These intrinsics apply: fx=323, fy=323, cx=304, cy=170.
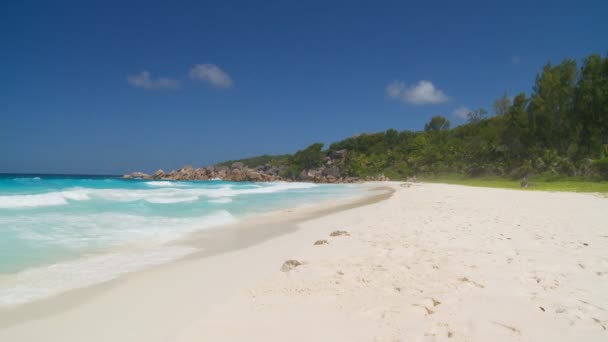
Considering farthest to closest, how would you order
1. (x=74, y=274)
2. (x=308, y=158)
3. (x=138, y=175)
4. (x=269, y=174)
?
(x=138, y=175), (x=269, y=174), (x=308, y=158), (x=74, y=274)

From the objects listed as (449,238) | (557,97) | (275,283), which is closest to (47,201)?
(275,283)

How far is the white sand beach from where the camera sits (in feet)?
7.76

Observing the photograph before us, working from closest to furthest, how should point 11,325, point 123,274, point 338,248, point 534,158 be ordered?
1. point 11,325
2. point 123,274
3. point 338,248
4. point 534,158

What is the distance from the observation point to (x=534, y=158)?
33125 mm

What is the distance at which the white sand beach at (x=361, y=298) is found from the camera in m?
2.37

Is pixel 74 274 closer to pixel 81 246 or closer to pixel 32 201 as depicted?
pixel 81 246

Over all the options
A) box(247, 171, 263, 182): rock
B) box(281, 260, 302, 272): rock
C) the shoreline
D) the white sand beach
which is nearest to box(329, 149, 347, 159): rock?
box(247, 171, 263, 182): rock

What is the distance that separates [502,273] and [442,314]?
1.38 meters

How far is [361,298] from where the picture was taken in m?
2.93

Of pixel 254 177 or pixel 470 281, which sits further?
pixel 254 177

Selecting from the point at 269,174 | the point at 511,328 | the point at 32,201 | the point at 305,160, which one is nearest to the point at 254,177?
the point at 269,174

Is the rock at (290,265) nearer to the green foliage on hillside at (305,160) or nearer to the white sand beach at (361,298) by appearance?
the white sand beach at (361,298)

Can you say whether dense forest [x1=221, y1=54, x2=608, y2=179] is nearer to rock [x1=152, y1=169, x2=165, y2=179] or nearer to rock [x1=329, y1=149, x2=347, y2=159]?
rock [x1=329, y1=149, x2=347, y2=159]

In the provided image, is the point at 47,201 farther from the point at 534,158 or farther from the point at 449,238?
the point at 534,158
